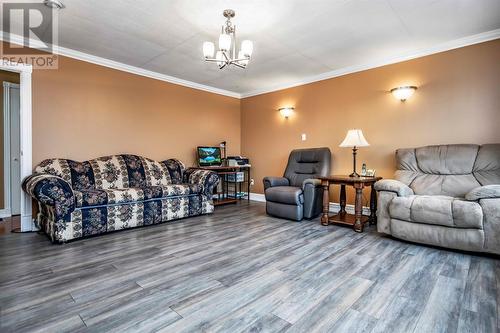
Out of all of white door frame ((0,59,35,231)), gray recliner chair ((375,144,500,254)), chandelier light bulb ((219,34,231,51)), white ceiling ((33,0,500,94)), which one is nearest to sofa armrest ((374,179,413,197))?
gray recliner chair ((375,144,500,254))

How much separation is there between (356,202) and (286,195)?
3.11ft

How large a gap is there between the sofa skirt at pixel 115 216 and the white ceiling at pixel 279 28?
6.86 ft

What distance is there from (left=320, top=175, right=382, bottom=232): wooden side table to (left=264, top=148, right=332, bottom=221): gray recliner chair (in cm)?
21

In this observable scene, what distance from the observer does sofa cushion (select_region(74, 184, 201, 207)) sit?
2.91 m

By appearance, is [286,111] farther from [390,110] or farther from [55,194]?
[55,194]

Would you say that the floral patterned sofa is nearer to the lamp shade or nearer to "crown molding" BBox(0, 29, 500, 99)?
"crown molding" BBox(0, 29, 500, 99)

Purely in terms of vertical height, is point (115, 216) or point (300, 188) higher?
point (300, 188)

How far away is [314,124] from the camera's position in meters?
4.62

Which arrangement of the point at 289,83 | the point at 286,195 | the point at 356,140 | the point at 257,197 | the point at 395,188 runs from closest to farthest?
the point at 395,188
the point at 356,140
the point at 286,195
the point at 289,83
the point at 257,197

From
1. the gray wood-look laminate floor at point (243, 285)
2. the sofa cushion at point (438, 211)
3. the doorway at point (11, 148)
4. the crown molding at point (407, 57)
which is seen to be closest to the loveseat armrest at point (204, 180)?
the gray wood-look laminate floor at point (243, 285)

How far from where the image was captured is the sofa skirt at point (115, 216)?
274 centimetres

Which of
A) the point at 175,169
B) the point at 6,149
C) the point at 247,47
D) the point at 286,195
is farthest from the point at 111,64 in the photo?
the point at 286,195

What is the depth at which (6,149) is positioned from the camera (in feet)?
13.3

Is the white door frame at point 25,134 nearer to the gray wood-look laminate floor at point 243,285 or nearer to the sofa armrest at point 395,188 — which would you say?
the gray wood-look laminate floor at point 243,285
